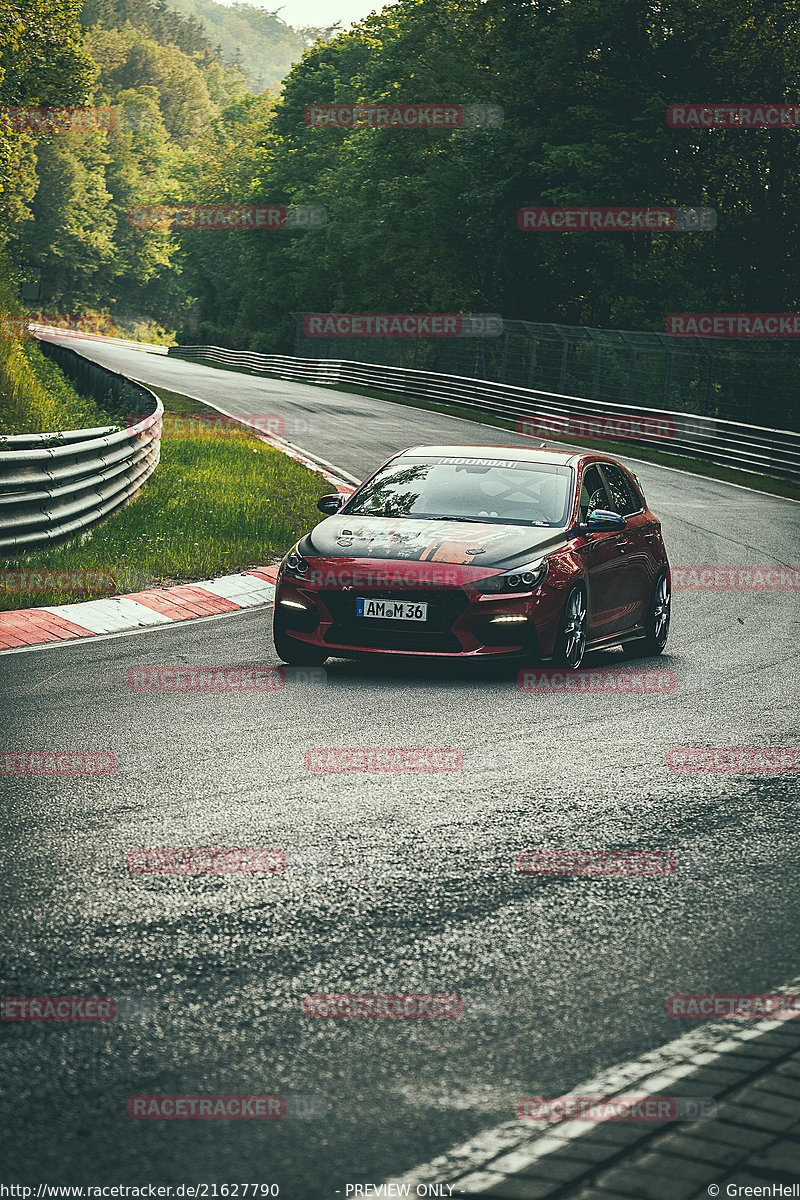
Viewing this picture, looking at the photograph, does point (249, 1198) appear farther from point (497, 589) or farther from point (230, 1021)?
point (497, 589)

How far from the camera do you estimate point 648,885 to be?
5.34 metres

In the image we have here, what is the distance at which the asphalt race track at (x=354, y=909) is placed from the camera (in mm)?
3383

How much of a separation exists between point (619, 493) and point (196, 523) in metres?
5.97

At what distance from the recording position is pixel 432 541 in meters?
9.90

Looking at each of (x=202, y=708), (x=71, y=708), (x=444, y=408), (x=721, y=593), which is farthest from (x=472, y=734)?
(x=444, y=408)

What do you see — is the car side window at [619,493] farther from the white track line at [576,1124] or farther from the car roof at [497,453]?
the white track line at [576,1124]
